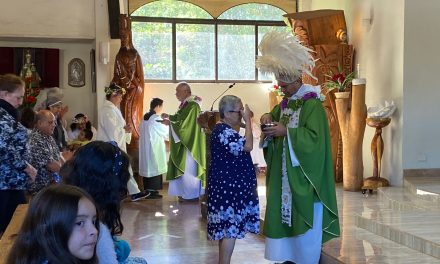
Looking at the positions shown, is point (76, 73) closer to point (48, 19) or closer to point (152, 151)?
point (48, 19)

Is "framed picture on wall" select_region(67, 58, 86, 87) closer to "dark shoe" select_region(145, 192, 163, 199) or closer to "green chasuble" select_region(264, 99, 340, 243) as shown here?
"dark shoe" select_region(145, 192, 163, 199)

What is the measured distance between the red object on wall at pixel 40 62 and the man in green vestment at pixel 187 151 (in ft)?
8.45

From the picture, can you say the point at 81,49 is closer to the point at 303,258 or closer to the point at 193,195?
the point at 193,195

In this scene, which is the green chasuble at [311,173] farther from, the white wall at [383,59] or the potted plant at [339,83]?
the potted plant at [339,83]

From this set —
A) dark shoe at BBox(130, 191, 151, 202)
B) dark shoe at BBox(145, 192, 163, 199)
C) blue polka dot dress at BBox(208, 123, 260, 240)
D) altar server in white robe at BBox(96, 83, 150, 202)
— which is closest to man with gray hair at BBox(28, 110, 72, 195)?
blue polka dot dress at BBox(208, 123, 260, 240)

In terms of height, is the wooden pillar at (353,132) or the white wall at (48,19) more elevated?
the white wall at (48,19)

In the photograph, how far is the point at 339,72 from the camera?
847 cm

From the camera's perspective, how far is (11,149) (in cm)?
399

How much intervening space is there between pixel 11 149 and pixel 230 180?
59.1 inches

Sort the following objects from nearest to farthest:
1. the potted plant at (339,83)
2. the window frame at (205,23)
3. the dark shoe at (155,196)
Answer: the potted plant at (339,83) < the dark shoe at (155,196) < the window frame at (205,23)

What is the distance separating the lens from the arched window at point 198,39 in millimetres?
10148

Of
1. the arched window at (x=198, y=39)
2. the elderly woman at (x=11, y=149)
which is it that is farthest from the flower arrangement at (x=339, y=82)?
the elderly woman at (x=11, y=149)

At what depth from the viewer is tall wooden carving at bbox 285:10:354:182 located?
27.8ft

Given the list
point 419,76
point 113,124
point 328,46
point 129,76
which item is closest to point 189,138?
point 113,124
